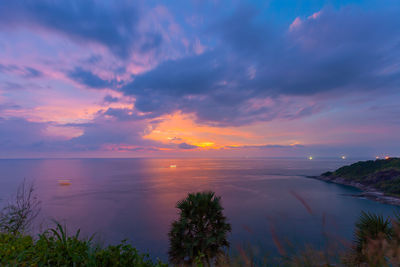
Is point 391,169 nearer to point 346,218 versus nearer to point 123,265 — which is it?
point 346,218

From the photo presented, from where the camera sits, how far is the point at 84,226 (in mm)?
49969

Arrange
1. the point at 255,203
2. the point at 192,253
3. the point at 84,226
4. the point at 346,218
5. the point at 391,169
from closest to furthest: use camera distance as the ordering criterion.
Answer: the point at 192,253 → the point at 84,226 → the point at 346,218 → the point at 255,203 → the point at 391,169

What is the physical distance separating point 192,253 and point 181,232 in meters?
1.84

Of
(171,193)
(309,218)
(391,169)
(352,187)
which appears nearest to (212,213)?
Result: (309,218)

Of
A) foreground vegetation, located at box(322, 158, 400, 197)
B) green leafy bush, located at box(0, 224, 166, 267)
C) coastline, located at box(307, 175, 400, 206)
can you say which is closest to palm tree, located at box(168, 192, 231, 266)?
green leafy bush, located at box(0, 224, 166, 267)

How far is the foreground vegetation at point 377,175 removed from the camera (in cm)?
6512

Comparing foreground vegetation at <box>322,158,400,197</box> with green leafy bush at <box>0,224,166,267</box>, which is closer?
green leafy bush at <box>0,224,166,267</box>

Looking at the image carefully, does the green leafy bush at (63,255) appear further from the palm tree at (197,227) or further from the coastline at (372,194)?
the coastline at (372,194)

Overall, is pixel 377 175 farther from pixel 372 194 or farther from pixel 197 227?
pixel 197 227

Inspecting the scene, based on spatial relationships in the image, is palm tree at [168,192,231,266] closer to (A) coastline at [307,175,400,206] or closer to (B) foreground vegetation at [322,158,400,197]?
(A) coastline at [307,175,400,206]

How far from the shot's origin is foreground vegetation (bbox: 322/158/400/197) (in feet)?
214

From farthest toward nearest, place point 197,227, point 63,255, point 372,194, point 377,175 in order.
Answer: point 377,175 < point 372,194 < point 197,227 < point 63,255

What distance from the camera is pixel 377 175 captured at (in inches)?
3007

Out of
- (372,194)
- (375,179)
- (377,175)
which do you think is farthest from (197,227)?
(377,175)
